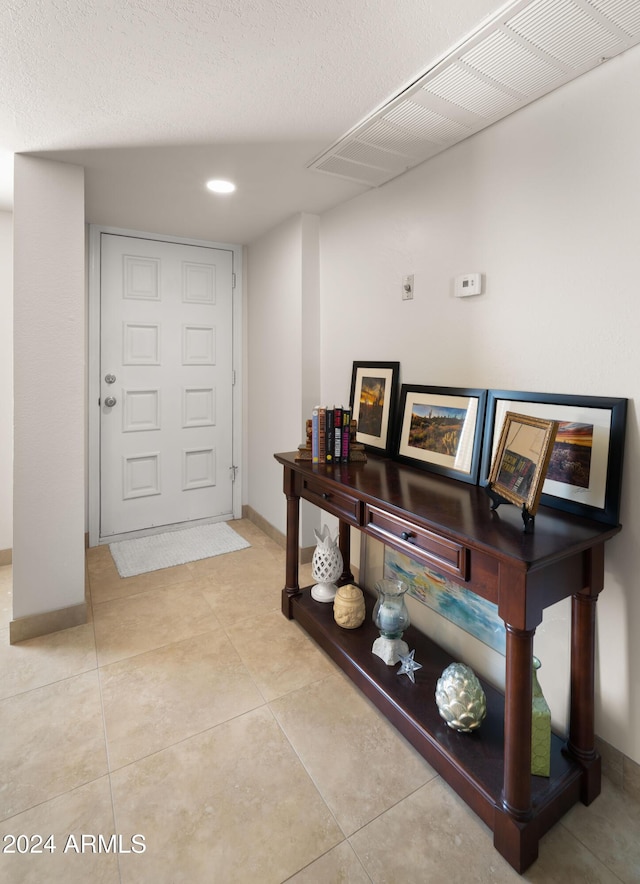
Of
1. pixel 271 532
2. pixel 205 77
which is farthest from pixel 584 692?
pixel 271 532

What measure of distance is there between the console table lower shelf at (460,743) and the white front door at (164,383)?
77.4 inches

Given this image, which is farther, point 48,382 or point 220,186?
point 220,186

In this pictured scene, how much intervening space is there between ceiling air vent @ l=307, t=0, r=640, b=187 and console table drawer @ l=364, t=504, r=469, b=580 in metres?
1.43

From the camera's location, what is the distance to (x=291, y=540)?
2.29 m

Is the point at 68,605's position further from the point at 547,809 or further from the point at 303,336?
the point at 547,809

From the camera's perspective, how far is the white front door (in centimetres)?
323

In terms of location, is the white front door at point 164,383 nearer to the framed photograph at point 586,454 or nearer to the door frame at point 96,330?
the door frame at point 96,330

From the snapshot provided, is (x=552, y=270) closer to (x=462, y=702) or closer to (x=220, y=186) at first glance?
(x=462, y=702)

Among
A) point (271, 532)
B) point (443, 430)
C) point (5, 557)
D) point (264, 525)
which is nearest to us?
point (443, 430)

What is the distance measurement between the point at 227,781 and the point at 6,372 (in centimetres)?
268

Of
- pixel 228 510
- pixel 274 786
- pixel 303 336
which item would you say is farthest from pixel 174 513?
pixel 274 786

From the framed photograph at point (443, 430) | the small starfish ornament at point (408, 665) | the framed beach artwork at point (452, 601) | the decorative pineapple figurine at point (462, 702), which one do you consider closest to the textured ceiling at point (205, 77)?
the framed photograph at point (443, 430)

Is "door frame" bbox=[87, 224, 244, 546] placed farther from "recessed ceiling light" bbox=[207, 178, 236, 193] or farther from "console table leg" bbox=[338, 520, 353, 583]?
"console table leg" bbox=[338, 520, 353, 583]

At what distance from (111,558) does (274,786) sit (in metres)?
2.09
